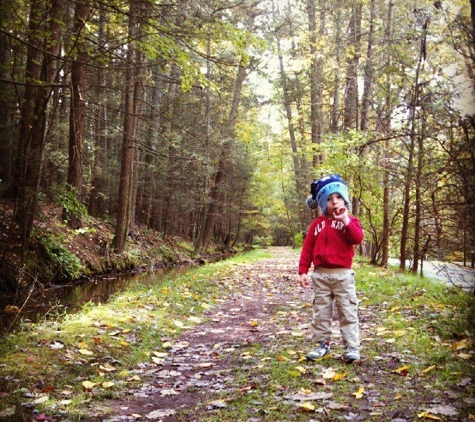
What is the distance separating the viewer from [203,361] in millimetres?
4770

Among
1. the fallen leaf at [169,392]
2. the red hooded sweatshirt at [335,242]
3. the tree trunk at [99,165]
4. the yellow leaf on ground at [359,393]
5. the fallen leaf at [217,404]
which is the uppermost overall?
the tree trunk at [99,165]

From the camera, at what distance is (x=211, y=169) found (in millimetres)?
19547

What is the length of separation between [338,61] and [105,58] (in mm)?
13666

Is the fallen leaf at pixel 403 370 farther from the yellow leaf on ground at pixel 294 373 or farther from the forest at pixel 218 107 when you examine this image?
the forest at pixel 218 107

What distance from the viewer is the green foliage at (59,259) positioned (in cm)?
1111

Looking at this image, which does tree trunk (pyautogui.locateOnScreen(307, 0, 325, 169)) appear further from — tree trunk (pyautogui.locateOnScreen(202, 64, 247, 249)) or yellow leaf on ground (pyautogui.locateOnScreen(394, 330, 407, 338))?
yellow leaf on ground (pyautogui.locateOnScreen(394, 330, 407, 338))

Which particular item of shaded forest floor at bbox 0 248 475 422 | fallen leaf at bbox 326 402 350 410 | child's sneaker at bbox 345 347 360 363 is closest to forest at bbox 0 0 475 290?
shaded forest floor at bbox 0 248 475 422

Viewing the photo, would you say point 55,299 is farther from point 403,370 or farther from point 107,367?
point 403,370

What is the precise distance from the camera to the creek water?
22.4 ft

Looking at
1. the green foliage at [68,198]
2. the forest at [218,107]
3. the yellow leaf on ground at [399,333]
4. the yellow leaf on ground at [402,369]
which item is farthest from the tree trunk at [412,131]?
the green foliage at [68,198]

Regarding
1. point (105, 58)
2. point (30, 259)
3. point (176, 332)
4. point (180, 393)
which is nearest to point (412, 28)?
point (105, 58)

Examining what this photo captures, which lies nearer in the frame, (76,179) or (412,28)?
(412,28)

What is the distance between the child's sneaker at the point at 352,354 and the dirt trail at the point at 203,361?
1.16 m

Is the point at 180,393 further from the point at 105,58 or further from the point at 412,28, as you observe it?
the point at 412,28
